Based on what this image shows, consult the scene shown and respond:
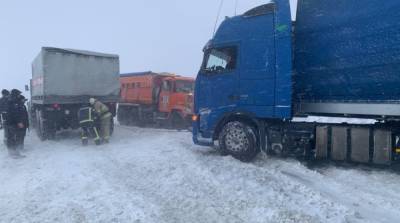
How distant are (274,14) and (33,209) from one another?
235 inches

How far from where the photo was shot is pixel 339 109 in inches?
279

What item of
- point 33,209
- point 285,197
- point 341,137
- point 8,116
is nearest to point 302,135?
point 341,137

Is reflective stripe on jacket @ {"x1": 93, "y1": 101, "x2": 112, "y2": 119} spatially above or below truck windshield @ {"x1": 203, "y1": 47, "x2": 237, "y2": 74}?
below

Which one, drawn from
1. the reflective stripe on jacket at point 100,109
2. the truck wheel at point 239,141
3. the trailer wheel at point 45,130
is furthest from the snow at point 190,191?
the trailer wheel at point 45,130

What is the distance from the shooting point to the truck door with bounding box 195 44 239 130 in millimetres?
8086

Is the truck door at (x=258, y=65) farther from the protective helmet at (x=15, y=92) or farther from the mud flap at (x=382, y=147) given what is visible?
the protective helmet at (x=15, y=92)

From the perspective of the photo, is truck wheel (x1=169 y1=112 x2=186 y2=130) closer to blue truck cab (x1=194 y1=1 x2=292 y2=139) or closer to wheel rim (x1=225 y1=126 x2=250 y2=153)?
blue truck cab (x1=194 y1=1 x2=292 y2=139)

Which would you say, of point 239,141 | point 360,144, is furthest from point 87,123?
point 360,144

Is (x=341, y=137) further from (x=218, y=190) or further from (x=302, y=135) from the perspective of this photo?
(x=218, y=190)

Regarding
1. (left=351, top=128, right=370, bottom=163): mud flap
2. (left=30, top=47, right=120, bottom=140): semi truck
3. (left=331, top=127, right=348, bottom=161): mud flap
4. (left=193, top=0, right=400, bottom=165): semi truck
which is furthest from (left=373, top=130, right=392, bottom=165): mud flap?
(left=30, top=47, right=120, bottom=140): semi truck

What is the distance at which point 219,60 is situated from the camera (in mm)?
8312

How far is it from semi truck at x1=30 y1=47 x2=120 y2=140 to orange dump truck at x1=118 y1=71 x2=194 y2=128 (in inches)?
135

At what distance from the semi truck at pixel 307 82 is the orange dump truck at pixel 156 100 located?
299 inches

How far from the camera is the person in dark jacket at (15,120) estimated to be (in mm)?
9844
